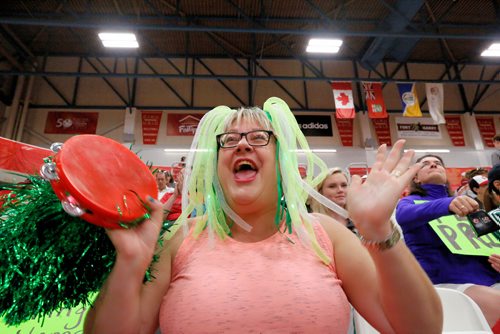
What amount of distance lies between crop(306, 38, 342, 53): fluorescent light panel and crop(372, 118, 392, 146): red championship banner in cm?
278

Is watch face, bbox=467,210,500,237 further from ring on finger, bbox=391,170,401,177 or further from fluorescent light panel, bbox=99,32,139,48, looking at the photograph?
fluorescent light panel, bbox=99,32,139,48

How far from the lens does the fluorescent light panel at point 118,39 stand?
7004 millimetres


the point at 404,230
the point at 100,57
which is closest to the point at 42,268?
the point at 404,230

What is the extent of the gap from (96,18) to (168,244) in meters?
7.04

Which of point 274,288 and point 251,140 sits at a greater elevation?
point 251,140

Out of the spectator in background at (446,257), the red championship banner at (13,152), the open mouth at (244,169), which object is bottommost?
the spectator in background at (446,257)

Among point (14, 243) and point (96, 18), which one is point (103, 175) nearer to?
point (14, 243)

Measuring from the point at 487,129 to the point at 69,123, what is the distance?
11.7m

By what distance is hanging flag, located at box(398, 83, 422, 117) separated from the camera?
7977 millimetres

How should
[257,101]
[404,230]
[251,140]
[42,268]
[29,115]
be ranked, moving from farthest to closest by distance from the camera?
[257,101]
[29,115]
[404,230]
[251,140]
[42,268]

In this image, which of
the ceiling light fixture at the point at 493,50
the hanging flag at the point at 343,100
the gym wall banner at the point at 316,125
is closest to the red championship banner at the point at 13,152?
the hanging flag at the point at 343,100

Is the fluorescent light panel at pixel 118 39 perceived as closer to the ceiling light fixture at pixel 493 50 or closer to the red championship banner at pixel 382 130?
the red championship banner at pixel 382 130

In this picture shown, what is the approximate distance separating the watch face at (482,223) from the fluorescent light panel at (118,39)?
23.0 ft

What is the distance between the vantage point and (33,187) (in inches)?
32.7
